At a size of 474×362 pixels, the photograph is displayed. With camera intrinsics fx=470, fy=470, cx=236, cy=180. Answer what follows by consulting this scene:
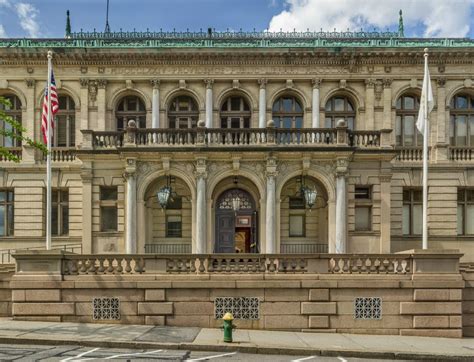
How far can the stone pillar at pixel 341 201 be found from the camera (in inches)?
906

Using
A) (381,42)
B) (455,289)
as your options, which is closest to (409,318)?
(455,289)

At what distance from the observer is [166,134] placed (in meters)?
23.6

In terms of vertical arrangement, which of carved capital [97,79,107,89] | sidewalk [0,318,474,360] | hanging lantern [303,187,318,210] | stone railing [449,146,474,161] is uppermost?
carved capital [97,79,107,89]

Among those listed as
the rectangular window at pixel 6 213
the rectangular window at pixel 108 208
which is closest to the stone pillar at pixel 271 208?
the rectangular window at pixel 108 208

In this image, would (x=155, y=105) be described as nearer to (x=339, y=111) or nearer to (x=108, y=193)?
(x=108, y=193)

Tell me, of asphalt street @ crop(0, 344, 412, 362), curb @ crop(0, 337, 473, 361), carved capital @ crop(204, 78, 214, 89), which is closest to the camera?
asphalt street @ crop(0, 344, 412, 362)

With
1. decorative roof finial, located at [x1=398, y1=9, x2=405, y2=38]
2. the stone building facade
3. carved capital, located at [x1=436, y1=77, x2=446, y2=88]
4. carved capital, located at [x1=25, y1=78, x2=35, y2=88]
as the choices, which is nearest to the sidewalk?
the stone building facade

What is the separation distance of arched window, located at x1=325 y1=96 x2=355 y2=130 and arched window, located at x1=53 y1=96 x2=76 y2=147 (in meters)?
14.5

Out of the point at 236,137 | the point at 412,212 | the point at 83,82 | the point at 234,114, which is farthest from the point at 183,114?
the point at 412,212

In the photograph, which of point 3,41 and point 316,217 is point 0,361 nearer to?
point 316,217

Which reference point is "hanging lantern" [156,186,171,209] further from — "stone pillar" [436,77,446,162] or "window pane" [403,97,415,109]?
"stone pillar" [436,77,446,162]

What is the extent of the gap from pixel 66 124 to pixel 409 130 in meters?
19.7

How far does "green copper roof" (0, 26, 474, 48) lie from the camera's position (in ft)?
88.1

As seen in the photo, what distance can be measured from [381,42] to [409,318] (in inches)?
705
